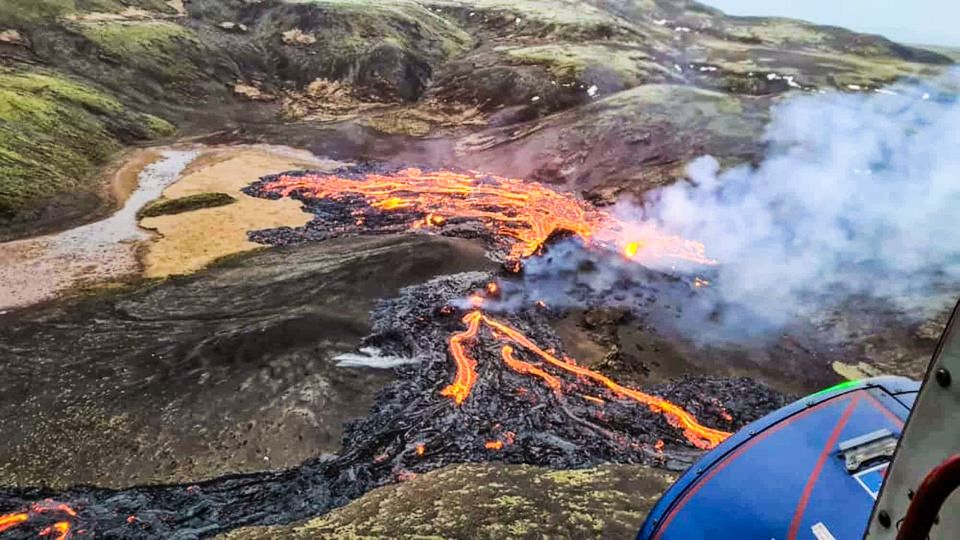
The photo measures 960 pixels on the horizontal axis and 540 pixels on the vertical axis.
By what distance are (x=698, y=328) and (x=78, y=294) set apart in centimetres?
1880

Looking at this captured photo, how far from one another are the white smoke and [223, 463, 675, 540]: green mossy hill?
9.72 meters

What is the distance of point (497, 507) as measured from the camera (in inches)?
417

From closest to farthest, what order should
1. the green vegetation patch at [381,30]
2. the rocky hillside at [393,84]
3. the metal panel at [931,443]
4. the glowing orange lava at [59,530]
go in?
the metal panel at [931,443]
the glowing orange lava at [59,530]
the rocky hillside at [393,84]
the green vegetation patch at [381,30]

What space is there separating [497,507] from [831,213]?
61.6 feet

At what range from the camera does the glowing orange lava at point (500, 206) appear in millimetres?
23703

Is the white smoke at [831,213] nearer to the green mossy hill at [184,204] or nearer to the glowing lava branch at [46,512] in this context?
the glowing lava branch at [46,512]

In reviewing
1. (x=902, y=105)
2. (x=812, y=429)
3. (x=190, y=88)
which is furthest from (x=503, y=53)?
(x=812, y=429)

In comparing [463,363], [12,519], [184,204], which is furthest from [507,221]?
[12,519]

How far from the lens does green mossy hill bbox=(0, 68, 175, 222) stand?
2636 cm

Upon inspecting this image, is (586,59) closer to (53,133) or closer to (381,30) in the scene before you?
(381,30)

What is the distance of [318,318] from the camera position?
16.8m

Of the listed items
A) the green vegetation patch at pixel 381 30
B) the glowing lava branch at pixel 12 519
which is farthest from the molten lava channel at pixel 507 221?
the green vegetation patch at pixel 381 30

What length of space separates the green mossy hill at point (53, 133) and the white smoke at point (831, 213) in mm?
25568

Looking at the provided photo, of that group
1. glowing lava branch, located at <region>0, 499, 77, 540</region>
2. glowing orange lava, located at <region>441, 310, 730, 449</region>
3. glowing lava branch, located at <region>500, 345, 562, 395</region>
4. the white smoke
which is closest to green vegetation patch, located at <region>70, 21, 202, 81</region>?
the white smoke
